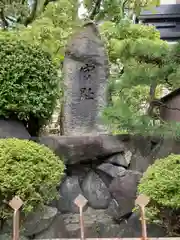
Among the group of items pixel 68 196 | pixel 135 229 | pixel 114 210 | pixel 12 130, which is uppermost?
pixel 12 130

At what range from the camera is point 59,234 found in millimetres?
3588

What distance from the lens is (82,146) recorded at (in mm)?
4137

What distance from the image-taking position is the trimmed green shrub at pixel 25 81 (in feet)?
12.6

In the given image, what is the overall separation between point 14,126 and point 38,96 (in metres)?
0.44

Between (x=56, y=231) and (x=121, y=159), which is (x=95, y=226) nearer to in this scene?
(x=56, y=231)

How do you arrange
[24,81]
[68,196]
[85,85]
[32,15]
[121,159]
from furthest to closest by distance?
[32,15], [85,85], [121,159], [68,196], [24,81]

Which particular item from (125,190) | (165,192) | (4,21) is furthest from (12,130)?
(4,21)

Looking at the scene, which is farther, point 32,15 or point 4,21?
point 4,21

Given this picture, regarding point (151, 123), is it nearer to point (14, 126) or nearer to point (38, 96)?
point (38, 96)

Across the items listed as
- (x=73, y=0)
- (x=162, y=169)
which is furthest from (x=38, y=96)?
(x=73, y=0)

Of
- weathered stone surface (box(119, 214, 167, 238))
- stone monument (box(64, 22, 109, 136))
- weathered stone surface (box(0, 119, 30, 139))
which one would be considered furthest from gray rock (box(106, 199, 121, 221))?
weathered stone surface (box(0, 119, 30, 139))

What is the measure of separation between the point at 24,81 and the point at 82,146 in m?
1.01

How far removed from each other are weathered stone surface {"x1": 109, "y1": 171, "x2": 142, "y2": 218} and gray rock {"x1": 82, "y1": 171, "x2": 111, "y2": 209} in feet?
0.81

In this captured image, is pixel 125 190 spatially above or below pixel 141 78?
below
